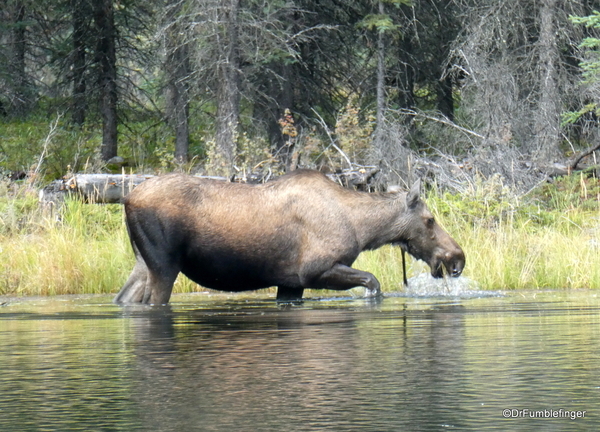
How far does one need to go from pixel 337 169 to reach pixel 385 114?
4.02 metres

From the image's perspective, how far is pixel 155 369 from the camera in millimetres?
5191

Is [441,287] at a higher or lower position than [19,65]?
lower

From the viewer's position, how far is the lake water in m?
3.77

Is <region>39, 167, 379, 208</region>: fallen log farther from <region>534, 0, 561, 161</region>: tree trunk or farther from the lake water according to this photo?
<region>534, 0, 561, 161</region>: tree trunk

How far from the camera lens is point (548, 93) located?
73.9ft

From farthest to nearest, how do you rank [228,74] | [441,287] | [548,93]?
[228,74] → [548,93] → [441,287]

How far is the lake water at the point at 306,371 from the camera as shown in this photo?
148 inches

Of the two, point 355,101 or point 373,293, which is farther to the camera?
point 355,101

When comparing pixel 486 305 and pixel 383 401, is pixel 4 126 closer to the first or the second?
pixel 486 305

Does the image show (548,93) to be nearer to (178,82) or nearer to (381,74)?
(381,74)

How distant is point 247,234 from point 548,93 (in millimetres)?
13172

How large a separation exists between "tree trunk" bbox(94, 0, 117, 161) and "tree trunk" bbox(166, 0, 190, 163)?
58.7 inches

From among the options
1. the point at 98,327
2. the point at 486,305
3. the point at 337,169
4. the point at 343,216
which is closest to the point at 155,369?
the point at 98,327

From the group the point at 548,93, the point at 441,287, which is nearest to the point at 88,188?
the point at 441,287
